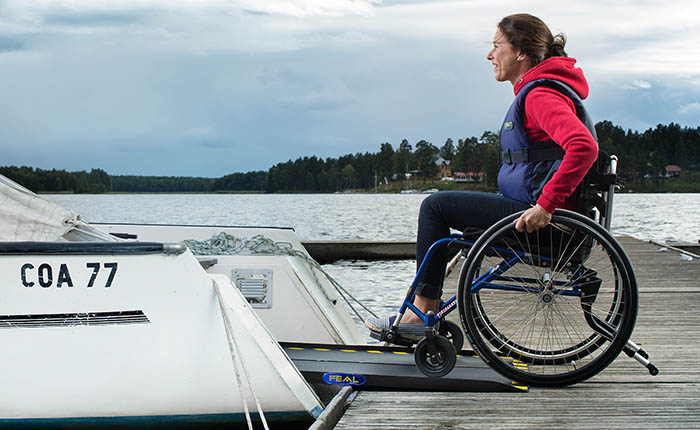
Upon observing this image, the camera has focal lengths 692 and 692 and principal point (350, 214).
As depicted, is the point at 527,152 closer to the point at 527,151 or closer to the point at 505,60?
the point at 527,151

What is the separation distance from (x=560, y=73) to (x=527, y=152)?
337 millimetres

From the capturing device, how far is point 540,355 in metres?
2.99

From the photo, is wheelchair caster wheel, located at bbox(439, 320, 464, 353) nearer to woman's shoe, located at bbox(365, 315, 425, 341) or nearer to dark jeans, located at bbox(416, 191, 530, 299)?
woman's shoe, located at bbox(365, 315, 425, 341)

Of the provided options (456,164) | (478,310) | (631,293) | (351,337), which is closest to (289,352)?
(351,337)

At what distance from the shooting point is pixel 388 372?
3131mm

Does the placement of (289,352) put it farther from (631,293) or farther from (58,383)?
(631,293)

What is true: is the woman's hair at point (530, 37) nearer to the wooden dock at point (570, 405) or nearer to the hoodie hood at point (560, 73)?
the hoodie hood at point (560, 73)

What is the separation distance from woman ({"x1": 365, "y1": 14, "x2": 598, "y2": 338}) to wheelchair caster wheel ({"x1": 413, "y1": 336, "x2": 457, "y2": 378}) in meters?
0.06

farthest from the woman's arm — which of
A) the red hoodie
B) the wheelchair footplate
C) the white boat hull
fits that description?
the white boat hull

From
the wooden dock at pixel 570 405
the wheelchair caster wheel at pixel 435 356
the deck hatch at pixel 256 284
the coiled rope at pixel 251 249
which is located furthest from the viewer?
the coiled rope at pixel 251 249

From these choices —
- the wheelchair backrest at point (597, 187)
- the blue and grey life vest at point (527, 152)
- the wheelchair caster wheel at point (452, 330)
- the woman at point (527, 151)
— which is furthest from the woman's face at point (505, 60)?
the wheelchair caster wheel at point (452, 330)

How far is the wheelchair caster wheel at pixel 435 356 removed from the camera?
2938 mm

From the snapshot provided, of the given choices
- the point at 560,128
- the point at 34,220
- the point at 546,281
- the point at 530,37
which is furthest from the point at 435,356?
the point at 34,220

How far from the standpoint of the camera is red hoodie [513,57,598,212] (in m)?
2.54
